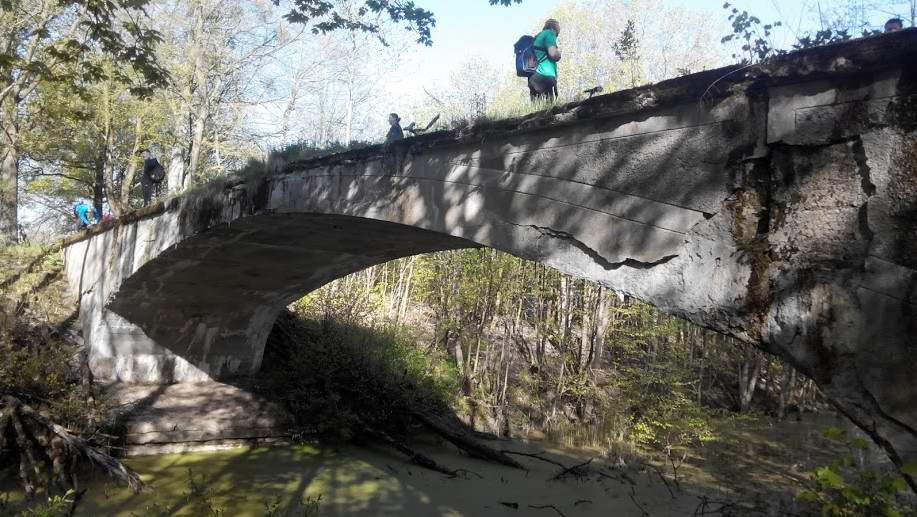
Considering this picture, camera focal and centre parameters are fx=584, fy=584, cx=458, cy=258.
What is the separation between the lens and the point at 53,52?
5.08 m

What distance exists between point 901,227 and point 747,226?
490 mm

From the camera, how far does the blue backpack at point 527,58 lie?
4.45m

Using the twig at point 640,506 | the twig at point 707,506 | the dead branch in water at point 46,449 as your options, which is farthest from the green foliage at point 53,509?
the twig at point 707,506

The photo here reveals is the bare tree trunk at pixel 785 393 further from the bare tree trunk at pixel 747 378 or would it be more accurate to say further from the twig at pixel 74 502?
the twig at pixel 74 502

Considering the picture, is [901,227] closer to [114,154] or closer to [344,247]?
[344,247]

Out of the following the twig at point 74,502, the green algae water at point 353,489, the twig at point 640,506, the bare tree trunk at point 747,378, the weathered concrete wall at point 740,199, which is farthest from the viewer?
the bare tree trunk at point 747,378

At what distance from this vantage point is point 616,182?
8.99 ft

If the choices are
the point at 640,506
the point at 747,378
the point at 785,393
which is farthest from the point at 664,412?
the point at 785,393

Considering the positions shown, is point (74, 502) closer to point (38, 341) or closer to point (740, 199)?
point (38, 341)

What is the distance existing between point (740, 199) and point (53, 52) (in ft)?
18.5

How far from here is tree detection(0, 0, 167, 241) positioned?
5.22 m

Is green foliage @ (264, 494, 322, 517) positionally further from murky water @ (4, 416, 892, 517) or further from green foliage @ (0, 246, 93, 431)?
green foliage @ (0, 246, 93, 431)

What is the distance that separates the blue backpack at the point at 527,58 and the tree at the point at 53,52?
3356 millimetres

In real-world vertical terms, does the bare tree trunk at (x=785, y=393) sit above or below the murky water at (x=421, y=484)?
above
